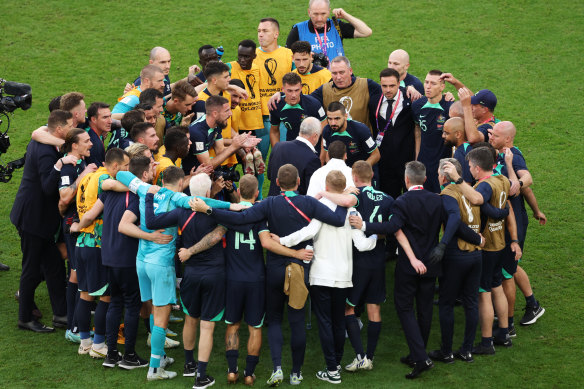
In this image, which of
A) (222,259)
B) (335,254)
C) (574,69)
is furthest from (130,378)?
(574,69)

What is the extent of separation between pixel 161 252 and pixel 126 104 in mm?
2656

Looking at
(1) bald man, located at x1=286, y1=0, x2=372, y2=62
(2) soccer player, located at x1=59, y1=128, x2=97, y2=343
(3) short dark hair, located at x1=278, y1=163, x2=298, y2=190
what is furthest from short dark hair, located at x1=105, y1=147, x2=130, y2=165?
(1) bald man, located at x1=286, y1=0, x2=372, y2=62

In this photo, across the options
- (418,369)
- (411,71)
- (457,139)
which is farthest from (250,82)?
(411,71)

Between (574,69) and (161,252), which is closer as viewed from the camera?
(161,252)

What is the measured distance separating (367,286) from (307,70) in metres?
3.66

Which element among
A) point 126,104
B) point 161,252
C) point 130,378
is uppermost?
point 126,104

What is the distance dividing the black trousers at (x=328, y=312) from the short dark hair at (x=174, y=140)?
82.2 inches

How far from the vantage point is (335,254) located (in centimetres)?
692

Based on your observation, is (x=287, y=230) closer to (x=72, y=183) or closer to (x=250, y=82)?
(x=72, y=183)

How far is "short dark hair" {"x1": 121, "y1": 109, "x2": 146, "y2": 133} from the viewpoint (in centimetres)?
800

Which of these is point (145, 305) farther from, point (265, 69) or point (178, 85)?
point (265, 69)

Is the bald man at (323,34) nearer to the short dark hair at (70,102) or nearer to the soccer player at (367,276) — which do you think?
the short dark hair at (70,102)

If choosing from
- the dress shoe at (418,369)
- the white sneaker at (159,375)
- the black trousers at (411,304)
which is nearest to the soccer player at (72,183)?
the white sneaker at (159,375)

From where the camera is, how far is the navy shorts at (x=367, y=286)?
278 inches
